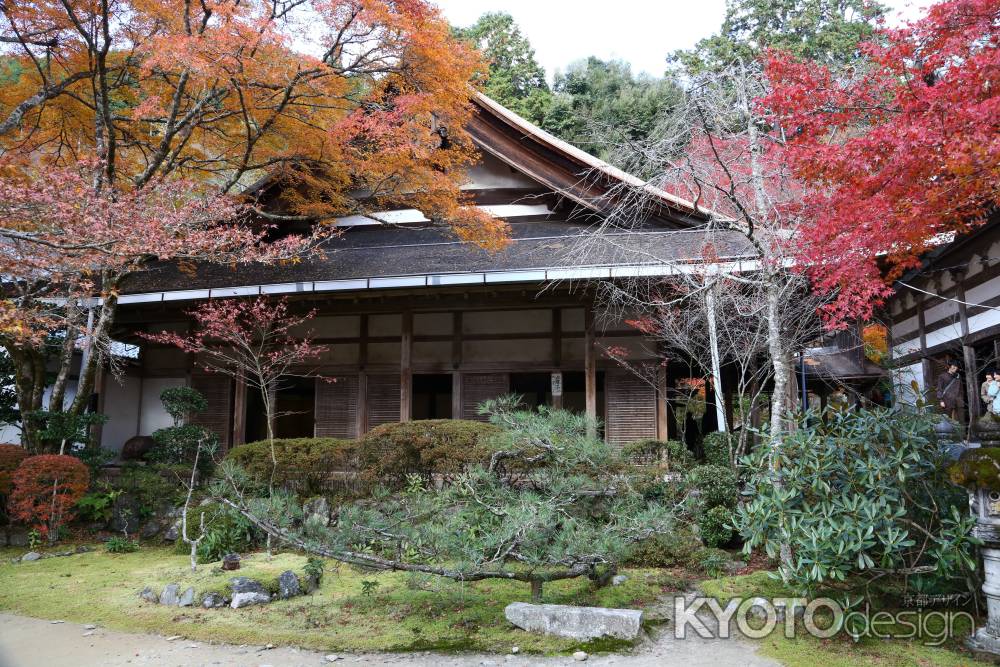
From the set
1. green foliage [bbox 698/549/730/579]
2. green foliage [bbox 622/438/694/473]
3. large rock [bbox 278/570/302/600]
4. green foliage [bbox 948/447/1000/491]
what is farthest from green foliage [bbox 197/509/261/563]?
green foliage [bbox 948/447/1000/491]

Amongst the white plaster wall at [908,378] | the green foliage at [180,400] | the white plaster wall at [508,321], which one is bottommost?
the green foliage at [180,400]

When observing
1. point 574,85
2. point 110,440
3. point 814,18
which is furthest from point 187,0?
point 814,18

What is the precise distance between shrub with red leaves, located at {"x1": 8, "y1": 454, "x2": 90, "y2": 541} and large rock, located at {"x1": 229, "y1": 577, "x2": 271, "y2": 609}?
417cm

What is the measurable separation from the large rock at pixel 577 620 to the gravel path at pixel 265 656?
0.62ft

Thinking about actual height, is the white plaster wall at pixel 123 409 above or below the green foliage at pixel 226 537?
above

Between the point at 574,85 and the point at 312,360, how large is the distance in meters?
20.7

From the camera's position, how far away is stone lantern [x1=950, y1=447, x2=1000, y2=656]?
4.32 metres

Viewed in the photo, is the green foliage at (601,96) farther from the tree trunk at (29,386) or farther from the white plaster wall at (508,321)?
the tree trunk at (29,386)

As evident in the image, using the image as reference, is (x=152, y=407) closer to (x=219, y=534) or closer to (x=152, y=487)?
(x=152, y=487)

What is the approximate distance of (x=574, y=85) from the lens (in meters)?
28.6

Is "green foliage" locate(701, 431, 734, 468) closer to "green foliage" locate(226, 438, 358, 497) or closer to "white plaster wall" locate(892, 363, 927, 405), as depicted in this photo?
"white plaster wall" locate(892, 363, 927, 405)

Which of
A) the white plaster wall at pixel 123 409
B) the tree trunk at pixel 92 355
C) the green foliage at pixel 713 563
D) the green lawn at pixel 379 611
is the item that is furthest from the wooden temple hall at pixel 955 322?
the white plaster wall at pixel 123 409

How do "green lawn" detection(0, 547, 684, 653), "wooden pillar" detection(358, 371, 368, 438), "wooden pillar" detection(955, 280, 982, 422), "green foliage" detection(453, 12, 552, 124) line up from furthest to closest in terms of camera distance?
"green foliage" detection(453, 12, 552, 124)
"wooden pillar" detection(358, 371, 368, 438)
"wooden pillar" detection(955, 280, 982, 422)
"green lawn" detection(0, 547, 684, 653)

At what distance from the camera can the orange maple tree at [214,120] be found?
9.01 metres
